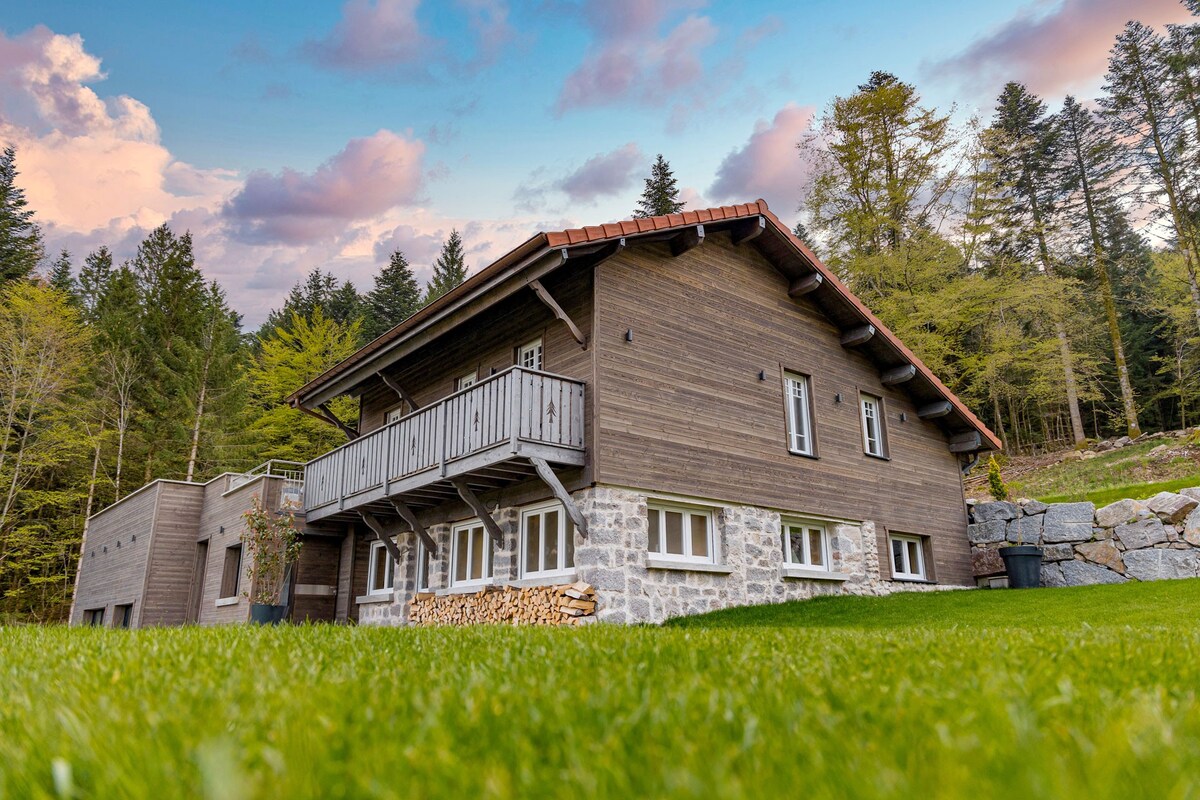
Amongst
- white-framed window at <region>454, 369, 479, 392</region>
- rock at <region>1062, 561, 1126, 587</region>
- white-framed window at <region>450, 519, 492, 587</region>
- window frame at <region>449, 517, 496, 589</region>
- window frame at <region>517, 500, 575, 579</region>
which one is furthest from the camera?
rock at <region>1062, 561, 1126, 587</region>

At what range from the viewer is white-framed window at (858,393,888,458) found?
16.7m

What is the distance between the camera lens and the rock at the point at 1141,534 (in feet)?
51.4

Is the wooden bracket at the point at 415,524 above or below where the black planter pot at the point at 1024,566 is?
above

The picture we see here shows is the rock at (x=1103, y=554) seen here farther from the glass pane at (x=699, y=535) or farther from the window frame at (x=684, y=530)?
the glass pane at (x=699, y=535)

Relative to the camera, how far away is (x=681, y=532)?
42.4 feet

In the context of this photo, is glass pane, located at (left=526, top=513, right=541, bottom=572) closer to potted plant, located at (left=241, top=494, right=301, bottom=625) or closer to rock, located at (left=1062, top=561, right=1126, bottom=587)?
potted plant, located at (left=241, top=494, right=301, bottom=625)

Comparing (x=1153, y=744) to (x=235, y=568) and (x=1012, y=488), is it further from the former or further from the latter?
(x=1012, y=488)

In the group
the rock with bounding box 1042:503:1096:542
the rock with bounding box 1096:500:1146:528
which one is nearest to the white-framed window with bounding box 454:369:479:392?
the rock with bounding box 1042:503:1096:542

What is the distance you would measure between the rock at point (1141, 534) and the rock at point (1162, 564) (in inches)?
6.3

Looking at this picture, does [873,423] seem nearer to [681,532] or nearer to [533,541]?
[681,532]

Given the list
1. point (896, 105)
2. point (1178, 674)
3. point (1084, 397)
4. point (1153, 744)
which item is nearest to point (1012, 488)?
point (1084, 397)

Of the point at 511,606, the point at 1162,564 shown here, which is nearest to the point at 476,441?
the point at 511,606

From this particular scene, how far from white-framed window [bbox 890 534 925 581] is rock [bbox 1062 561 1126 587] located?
9.31ft

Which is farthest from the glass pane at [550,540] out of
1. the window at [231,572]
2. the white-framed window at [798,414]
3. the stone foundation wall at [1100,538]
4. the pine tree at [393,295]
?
the pine tree at [393,295]
